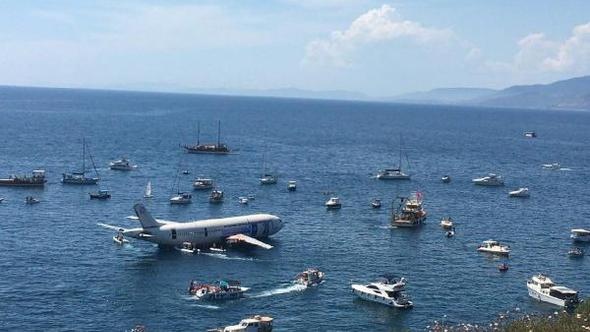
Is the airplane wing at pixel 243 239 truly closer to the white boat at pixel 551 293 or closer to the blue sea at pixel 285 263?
the blue sea at pixel 285 263

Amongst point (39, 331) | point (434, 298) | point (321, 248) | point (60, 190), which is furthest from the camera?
point (60, 190)

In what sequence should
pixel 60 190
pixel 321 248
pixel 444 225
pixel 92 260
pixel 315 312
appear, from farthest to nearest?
pixel 60 190 → pixel 444 225 → pixel 321 248 → pixel 92 260 → pixel 315 312

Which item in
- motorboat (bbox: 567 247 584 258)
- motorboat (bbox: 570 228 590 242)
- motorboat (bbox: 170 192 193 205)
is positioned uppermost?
motorboat (bbox: 570 228 590 242)

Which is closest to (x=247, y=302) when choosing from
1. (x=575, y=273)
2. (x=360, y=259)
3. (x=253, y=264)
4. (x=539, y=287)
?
(x=253, y=264)

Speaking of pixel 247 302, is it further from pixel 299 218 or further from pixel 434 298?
pixel 299 218

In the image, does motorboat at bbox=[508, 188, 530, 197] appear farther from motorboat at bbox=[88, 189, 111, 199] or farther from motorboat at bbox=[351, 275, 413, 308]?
motorboat at bbox=[88, 189, 111, 199]

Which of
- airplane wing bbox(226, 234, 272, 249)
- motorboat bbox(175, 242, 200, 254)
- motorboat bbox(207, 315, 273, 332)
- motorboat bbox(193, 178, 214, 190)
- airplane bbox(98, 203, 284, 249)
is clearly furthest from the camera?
motorboat bbox(193, 178, 214, 190)

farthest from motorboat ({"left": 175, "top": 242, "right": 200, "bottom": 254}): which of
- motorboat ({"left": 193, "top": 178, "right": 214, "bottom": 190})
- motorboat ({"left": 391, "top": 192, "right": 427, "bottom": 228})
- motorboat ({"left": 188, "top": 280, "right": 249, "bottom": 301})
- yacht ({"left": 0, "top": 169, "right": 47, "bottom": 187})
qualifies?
yacht ({"left": 0, "top": 169, "right": 47, "bottom": 187})
